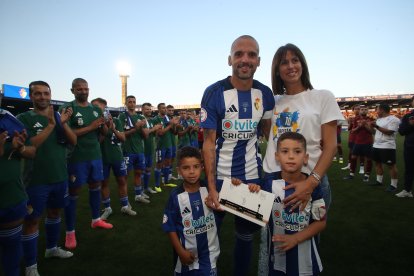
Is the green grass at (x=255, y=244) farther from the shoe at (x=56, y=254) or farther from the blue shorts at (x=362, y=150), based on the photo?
the blue shorts at (x=362, y=150)

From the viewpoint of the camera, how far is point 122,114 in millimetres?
6230

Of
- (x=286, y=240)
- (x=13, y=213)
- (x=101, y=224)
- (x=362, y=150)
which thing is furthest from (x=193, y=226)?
(x=362, y=150)

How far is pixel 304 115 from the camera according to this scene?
7.20 ft

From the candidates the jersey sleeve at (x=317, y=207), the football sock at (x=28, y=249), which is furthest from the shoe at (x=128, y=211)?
the jersey sleeve at (x=317, y=207)

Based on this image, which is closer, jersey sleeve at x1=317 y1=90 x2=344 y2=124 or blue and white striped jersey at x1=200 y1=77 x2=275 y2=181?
jersey sleeve at x1=317 y1=90 x2=344 y2=124

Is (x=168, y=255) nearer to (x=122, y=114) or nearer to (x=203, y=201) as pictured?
(x=203, y=201)

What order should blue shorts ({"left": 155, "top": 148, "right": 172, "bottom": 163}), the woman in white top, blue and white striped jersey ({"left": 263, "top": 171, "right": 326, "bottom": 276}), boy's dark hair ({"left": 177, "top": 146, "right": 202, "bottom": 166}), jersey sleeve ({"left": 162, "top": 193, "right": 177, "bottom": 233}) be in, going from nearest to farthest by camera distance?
1. blue and white striped jersey ({"left": 263, "top": 171, "right": 326, "bottom": 276})
2. the woman in white top
3. jersey sleeve ({"left": 162, "top": 193, "right": 177, "bottom": 233})
4. boy's dark hair ({"left": 177, "top": 146, "right": 202, "bottom": 166})
5. blue shorts ({"left": 155, "top": 148, "right": 172, "bottom": 163})

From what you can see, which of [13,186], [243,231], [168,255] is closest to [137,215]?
[168,255]

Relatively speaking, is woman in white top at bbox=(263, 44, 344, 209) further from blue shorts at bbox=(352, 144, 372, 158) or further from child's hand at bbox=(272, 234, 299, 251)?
blue shorts at bbox=(352, 144, 372, 158)

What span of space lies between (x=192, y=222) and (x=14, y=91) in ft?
57.5

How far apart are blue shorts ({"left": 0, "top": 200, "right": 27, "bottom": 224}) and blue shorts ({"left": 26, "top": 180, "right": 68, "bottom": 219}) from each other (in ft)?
2.10

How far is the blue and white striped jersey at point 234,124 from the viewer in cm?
230

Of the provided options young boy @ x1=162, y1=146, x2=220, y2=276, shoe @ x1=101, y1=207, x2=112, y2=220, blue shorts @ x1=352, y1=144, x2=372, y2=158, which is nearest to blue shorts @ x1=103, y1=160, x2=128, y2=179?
shoe @ x1=101, y1=207, x2=112, y2=220

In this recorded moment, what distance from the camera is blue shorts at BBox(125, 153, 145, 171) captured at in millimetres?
Result: 6273
